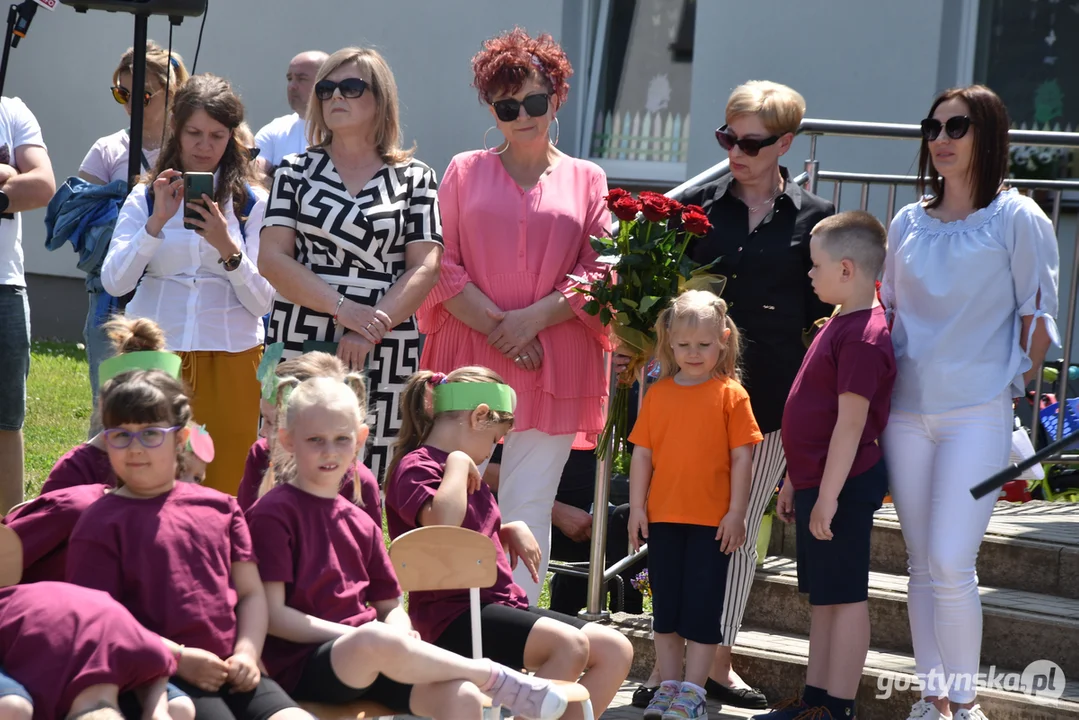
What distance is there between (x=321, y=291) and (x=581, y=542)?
1.70 meters

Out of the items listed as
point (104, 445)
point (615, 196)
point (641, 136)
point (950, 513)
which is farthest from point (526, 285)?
point (641, 136)

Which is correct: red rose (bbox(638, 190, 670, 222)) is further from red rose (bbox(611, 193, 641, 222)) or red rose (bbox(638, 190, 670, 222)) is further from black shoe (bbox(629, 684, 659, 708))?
black shoe (bbox(629, 684, 659, 708))

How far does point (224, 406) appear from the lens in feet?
14.3

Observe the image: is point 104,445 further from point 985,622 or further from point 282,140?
point 282,140

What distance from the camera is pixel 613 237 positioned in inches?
179

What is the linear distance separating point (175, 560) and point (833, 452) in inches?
71.7

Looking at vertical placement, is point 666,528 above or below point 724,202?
below

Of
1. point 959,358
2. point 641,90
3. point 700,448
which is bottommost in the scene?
point 700,448

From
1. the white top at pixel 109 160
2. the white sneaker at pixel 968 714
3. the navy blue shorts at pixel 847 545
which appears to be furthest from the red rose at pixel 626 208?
the white top at pixel 109 160

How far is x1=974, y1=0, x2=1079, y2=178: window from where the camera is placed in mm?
8242

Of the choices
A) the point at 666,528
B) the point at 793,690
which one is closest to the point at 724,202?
the point at 666,528

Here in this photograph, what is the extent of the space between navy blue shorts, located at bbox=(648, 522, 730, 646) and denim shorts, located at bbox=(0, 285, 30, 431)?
2.36 m

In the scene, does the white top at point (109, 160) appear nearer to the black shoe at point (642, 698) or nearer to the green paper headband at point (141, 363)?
the green paper headband at point (141, 363)

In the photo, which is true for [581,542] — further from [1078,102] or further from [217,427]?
[1078,102]
